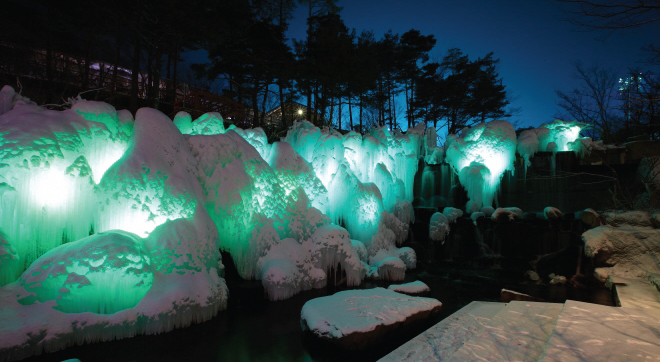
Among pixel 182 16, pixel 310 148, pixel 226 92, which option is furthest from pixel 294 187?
pixel 226 92

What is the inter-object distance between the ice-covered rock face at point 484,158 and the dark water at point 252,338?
18.7 feet

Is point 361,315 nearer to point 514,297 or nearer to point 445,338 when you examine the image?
point 445,338

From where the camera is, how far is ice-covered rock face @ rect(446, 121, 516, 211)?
12883 millimetres

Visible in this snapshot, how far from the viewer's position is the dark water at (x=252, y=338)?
4.33 metres

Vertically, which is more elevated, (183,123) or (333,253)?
(183,123)

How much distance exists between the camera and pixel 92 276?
4461mm

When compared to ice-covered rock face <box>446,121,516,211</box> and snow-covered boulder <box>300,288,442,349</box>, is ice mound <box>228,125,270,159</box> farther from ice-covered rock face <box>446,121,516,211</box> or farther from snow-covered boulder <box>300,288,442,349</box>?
ice-covered rock face <box>446,121,516,211</box>

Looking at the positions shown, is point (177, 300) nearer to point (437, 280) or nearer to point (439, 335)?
point (439, 335)

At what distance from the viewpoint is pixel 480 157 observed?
1366 cm

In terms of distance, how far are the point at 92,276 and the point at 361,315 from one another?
160 inches

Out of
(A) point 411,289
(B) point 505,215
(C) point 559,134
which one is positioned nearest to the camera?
(A) point 411,289

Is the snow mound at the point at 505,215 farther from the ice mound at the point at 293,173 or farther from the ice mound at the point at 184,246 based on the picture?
the ice mound at the point at 184,246

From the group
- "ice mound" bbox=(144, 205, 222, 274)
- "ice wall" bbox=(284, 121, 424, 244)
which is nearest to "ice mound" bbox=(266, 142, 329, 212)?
"ice wall" bbox=(284, 121, 424, 244)

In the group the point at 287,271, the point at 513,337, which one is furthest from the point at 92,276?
the point at 513,337
